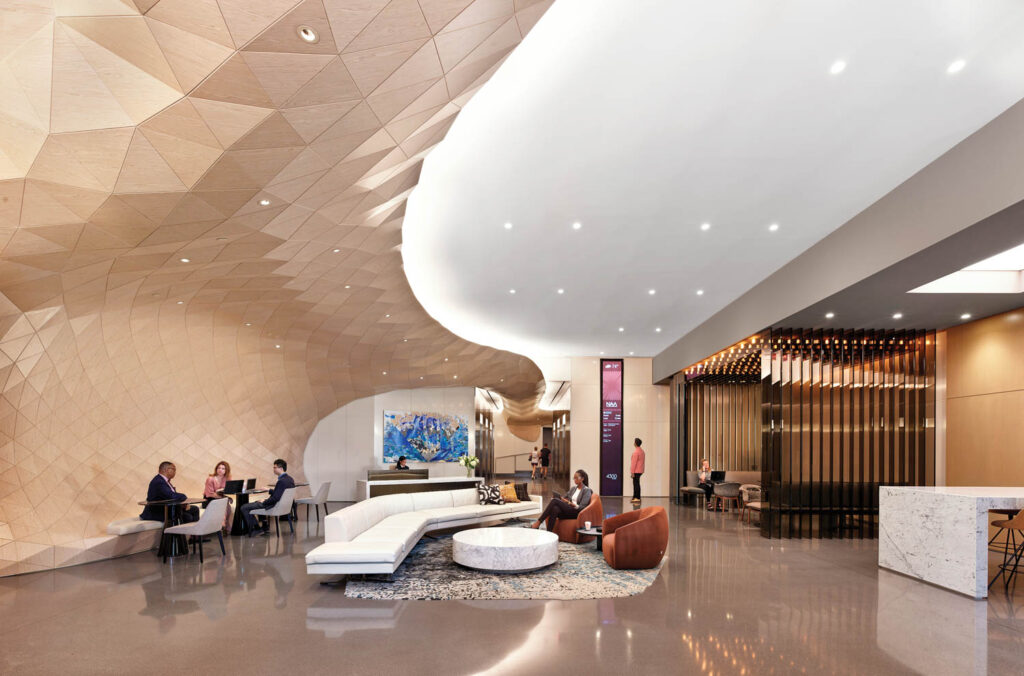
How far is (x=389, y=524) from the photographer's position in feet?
28.4

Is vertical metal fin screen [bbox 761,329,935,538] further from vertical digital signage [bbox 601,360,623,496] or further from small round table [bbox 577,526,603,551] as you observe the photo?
vertical digital signage [bbox 601,360,623,496]

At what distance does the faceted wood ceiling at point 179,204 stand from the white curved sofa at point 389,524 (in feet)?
11.3

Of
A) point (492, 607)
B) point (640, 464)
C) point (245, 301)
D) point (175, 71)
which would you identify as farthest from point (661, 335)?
point (175, 71)

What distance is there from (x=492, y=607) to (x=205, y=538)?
6.42 metres

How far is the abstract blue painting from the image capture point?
19938 millimetres

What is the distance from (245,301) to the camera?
10.3 metres

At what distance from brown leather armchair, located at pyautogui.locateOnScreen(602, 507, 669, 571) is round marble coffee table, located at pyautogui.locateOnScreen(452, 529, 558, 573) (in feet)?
2.41

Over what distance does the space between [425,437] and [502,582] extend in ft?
46.0

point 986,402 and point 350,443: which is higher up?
point 986,402

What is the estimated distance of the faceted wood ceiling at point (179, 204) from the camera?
3574mm

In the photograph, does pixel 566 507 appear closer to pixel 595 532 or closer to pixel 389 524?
pixel 595 532

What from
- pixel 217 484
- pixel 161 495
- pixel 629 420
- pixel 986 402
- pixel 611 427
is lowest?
pixel 217 484

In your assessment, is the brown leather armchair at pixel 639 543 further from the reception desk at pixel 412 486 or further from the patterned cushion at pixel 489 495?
the reception desk at pixel 412 486

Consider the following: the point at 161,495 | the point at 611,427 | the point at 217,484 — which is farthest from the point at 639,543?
the point at 611,427
